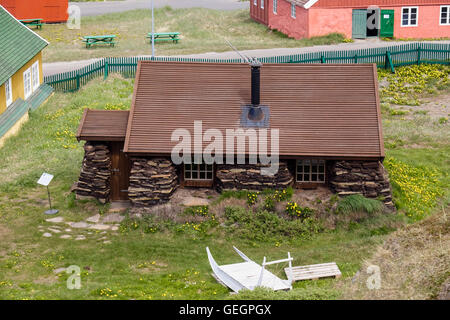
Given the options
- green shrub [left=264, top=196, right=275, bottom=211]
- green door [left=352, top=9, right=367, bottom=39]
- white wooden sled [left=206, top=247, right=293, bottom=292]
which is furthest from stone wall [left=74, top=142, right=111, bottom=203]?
green door [left=352, top=9, right=367, bottom=39]

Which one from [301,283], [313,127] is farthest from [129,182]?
[301,283]

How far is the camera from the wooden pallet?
18317mm

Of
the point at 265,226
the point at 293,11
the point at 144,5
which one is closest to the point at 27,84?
the point at 265,226

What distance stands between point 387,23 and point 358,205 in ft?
84.2

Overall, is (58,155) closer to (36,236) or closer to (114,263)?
(36,236)

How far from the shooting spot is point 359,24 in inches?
1762

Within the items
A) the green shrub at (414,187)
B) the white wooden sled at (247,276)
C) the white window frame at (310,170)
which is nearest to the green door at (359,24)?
the green shrub at (414,187)

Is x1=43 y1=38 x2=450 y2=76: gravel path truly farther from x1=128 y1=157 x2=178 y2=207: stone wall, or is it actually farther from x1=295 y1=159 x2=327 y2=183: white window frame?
x1=128 y1=157 x2=178 y2=207: stone wall

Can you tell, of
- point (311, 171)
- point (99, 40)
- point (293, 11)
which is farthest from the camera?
point (99, 40)

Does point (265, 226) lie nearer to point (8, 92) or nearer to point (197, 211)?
point (197, 211)

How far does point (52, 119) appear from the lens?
32531 millimetres

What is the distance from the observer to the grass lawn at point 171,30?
44438mm

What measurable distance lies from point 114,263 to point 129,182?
4.37 metres
